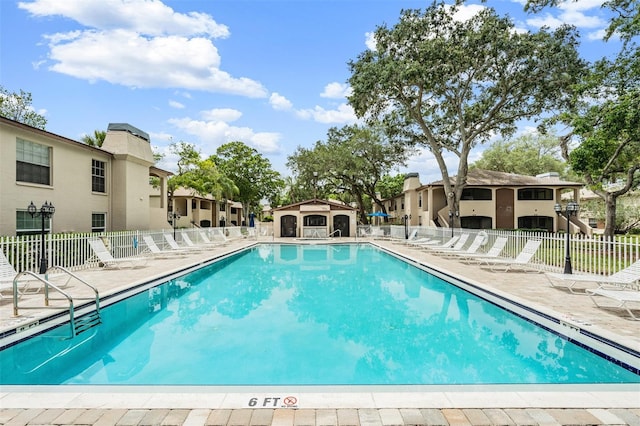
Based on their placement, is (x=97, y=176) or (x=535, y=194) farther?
(x=535, y=194)

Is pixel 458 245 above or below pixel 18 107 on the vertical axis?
below

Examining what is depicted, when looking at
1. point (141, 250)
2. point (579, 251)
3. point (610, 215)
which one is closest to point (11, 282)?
point (141, 250)

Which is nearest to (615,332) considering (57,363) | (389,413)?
(389,413)

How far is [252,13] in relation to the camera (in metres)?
14.3

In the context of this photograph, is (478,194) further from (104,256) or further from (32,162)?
(32,162)

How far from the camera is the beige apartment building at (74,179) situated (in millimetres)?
13547

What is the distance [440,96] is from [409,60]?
4029mm

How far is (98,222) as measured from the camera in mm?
18297

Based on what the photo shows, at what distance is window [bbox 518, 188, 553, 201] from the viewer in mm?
30969

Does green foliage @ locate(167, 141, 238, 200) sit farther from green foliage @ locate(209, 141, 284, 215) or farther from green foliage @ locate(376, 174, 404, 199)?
green foliage @ locate(376, 174, 404, 199)

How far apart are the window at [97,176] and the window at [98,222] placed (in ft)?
4.00

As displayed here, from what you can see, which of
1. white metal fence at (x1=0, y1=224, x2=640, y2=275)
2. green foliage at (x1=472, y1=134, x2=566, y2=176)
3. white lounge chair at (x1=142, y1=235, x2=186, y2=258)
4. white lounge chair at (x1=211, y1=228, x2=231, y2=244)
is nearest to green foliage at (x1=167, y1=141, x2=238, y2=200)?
white lounge chair at (x1=211, y1=228, x2=231, y2=244)

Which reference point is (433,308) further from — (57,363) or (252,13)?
(252,13)

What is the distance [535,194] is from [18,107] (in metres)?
44.1
